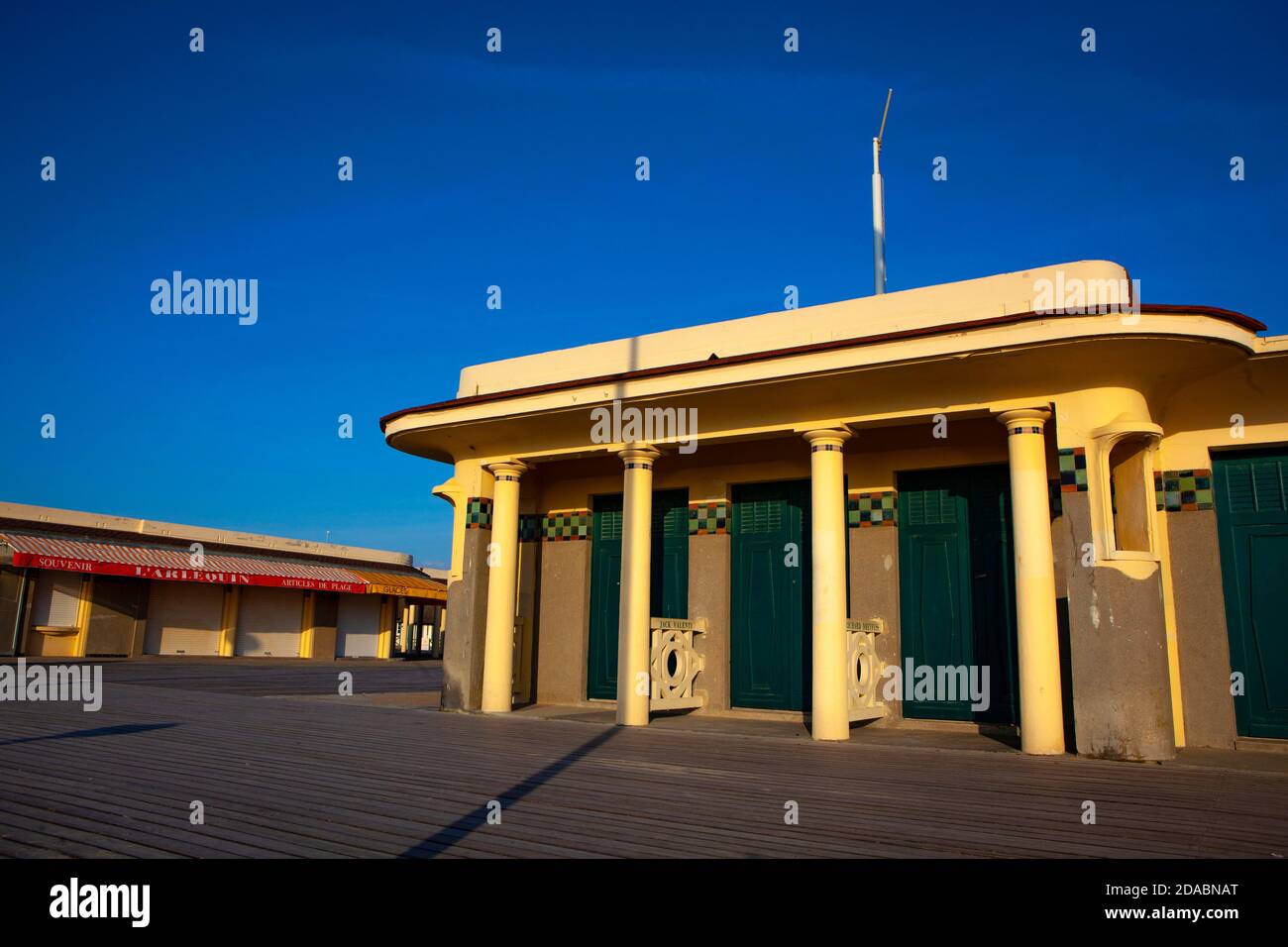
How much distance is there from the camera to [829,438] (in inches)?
415

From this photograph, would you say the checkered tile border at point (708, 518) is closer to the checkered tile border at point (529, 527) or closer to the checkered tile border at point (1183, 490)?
the checkered tile border at point (529, 527)

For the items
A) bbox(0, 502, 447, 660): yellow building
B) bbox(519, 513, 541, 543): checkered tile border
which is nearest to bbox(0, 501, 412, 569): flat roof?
bbox(0, 502, 447, 660): yellow building

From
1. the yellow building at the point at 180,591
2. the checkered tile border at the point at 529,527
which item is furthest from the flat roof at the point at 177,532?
the checkered tile border at the point at 529,527

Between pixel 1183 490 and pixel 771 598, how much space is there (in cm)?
533

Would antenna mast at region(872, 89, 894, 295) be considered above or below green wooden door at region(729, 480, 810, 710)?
above

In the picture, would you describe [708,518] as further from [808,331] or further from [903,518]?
[808,331]

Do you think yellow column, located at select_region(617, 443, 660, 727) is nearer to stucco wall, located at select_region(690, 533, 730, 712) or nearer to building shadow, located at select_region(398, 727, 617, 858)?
stucco wall, located at select_region(690, 533, 730, 712)

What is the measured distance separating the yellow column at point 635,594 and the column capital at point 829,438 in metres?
2.33

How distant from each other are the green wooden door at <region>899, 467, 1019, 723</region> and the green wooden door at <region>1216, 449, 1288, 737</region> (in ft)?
7.59

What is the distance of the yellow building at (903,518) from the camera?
8922mm

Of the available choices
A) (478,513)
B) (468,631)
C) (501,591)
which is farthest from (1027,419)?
(468,631)

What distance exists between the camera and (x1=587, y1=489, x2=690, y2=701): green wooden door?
1362 cm
